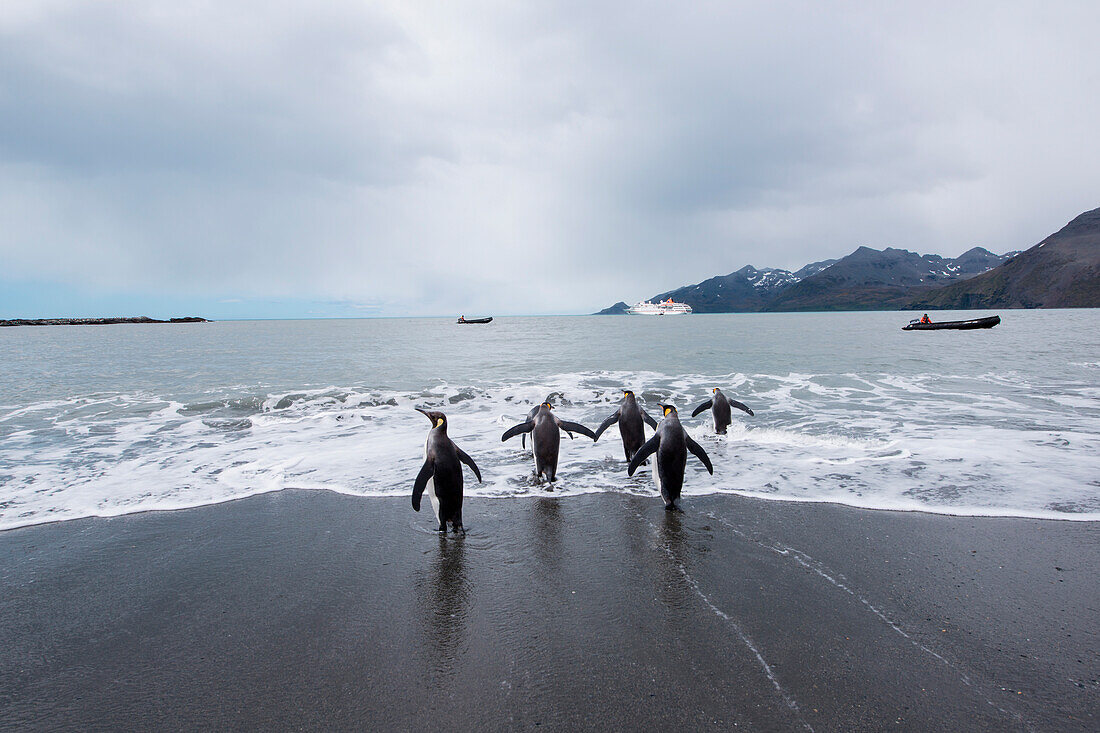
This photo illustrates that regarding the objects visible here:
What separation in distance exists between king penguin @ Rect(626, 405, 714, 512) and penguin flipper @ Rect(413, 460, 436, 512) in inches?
115

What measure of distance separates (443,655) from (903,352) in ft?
126

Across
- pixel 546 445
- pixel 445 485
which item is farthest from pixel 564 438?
pixel 445 485

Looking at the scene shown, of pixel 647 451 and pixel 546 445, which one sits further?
pixel 546 445

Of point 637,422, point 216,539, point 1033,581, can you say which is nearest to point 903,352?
point 637,422

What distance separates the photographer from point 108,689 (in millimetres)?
3352

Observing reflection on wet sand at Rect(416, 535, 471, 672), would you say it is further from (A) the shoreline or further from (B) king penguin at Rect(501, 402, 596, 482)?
(B) king penguin at Rect(501, 402, 596, 482)

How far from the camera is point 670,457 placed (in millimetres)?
6852

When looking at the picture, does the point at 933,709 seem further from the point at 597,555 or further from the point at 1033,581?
the point at 597,555

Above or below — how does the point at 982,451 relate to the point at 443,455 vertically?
below

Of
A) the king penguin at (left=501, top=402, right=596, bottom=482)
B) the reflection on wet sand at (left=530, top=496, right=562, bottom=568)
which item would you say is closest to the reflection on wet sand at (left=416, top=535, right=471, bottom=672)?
the reflection on wet sand at (left=530, top=496, right=562, bottom=568)

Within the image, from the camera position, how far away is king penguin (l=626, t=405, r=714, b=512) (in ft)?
22.2

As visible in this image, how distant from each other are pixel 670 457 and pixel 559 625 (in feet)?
11.2

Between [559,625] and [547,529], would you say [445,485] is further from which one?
Result: [559,625]

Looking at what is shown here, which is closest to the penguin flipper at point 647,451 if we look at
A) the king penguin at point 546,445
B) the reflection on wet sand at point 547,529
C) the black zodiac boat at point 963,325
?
the reflection on wet sand at point 547,529
